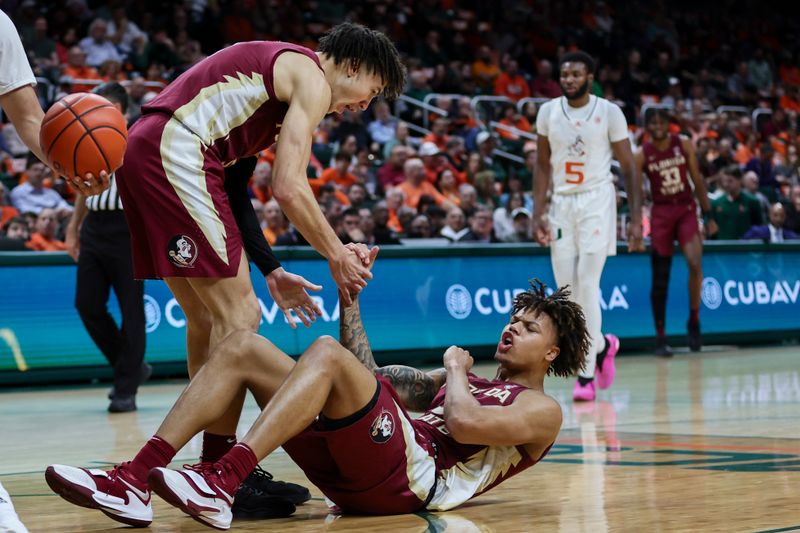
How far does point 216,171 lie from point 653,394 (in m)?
5.53

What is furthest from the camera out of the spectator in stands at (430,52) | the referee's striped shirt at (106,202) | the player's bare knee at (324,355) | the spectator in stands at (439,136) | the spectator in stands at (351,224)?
the spectator in stands at (430,52)

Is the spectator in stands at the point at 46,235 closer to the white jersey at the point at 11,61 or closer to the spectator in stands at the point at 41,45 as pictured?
the spectator in stands at the point at 41,45

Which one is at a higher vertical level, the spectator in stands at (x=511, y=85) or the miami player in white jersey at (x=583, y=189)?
the spectator in stands at (x=511, y=85)

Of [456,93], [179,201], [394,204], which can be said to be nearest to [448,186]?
[394,204]

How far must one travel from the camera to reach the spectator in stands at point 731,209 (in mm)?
16703

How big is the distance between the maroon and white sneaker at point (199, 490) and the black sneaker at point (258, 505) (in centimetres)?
45

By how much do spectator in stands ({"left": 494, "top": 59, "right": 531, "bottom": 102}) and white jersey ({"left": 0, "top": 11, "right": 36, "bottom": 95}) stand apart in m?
17.0

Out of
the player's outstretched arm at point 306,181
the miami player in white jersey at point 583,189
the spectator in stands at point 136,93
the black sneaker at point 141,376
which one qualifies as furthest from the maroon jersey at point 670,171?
the player's outstretched arm at point 306,181

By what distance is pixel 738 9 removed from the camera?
29.8m

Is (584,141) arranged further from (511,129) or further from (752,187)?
(511,129)

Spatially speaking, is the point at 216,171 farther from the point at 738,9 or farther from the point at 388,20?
the point at 738,9

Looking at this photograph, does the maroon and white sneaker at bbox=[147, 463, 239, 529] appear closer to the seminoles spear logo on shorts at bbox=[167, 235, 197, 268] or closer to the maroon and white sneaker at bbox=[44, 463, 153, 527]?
the maroon and white sneaker at bbox=[44, 463, 153, 527]

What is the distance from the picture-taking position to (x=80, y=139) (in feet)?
14.6

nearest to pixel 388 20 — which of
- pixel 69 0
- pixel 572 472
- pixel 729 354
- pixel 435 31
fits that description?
pixel 435 31
